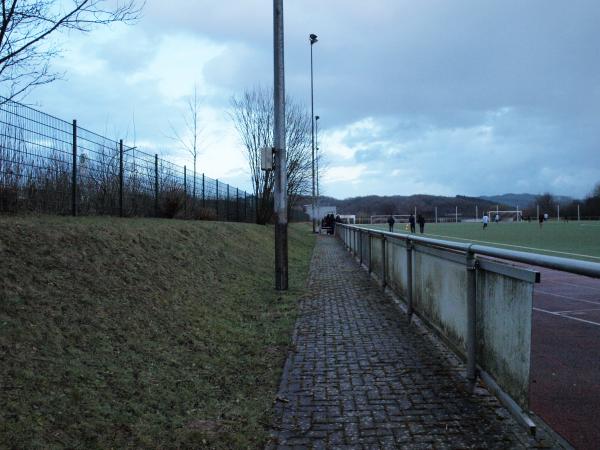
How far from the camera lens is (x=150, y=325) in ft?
19.3

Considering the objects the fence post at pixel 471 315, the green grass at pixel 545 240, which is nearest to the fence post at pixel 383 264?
the fence post at pixel 471 315

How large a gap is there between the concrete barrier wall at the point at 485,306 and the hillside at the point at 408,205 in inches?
4291

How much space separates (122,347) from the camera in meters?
4.97

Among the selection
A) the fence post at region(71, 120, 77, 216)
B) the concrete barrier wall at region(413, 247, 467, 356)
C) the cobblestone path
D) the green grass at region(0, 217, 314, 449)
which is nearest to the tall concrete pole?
the green grass at region(0, 217, 314, 449)

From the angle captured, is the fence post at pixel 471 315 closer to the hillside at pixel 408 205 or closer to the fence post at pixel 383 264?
the fence post at pixel 383 264

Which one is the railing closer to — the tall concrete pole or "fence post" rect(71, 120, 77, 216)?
the tall concrete pole

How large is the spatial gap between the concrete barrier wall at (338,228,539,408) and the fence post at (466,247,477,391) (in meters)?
0.03

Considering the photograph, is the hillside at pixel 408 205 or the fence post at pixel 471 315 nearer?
the fence post at pixel 471 315

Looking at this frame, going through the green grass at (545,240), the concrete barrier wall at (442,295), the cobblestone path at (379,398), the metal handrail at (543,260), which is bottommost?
the cobblestone path at (379,398)

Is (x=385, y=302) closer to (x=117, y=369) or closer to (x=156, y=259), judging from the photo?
(x=156, y=259)

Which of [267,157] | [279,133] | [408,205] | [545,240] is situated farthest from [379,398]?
[408,205]

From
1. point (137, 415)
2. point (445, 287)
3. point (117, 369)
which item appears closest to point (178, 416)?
point (137, 415)

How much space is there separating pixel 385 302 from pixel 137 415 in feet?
20.9

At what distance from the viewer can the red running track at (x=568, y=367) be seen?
3916mm
